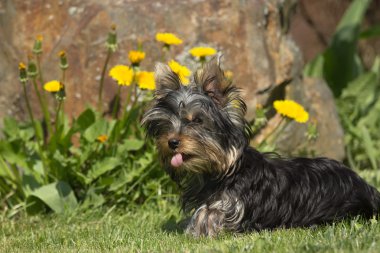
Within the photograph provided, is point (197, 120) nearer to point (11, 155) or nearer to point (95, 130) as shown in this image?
point (95, 130)

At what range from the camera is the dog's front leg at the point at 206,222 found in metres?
5.43

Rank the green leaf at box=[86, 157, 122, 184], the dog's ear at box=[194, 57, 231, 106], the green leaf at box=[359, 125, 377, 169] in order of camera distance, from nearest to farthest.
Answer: the dog's ear at box=[194, 57, 231, 106] < the green leaf at box=[86, 157, 122, 184] < the green leaf at box=[359, 125, 377, 169]

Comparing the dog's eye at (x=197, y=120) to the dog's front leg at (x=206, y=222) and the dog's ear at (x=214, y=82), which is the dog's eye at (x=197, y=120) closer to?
the dog's ear at (x=214, y=82)

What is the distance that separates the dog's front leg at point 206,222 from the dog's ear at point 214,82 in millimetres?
756

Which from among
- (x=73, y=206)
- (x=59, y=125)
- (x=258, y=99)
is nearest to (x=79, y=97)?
(x=59, y=125)

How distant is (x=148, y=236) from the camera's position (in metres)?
5.58

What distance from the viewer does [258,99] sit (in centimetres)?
766

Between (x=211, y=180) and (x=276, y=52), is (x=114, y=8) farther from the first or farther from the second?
(x=211, y=180)

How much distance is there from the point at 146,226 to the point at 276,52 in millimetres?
2707

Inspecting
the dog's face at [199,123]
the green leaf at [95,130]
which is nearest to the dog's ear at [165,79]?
the dog's face at [199,123]

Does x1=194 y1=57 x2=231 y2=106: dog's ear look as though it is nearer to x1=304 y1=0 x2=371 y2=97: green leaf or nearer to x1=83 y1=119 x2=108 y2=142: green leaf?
x1=83 y1=119 x2=108 y2=142: green leaf

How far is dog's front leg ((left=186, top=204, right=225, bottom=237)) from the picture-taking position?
5.43 m

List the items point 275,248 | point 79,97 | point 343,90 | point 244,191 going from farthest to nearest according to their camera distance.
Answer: point 343,90
point 79,97
point 244,191
point 275,248

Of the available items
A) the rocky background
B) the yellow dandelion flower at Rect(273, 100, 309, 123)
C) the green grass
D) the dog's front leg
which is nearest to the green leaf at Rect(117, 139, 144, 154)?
the green grass
